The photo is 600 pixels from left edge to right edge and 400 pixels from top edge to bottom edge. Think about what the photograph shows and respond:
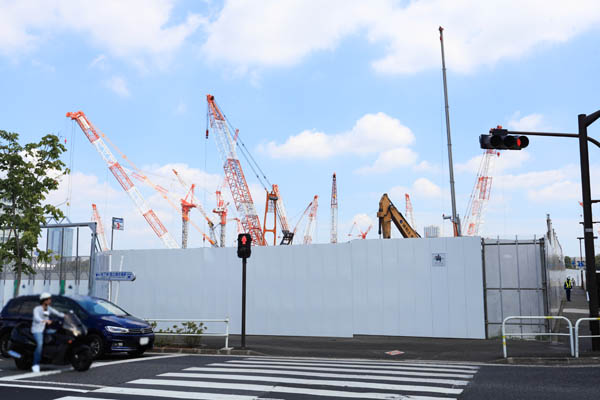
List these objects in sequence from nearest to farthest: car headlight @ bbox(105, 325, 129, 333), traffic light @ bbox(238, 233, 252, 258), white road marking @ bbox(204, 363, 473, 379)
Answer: white road marking @ bbox(204, 363, 473, 379), car headlight @ bbox(105, 325, 129, 333), traffic light @ bbox(238, 233, 252, 258)

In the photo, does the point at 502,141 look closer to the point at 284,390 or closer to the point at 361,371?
the point at 361,371

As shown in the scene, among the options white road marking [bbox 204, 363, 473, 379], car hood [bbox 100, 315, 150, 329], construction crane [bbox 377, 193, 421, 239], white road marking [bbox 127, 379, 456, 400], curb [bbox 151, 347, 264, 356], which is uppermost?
construction crane [bbox 377, 193, 421, 239]

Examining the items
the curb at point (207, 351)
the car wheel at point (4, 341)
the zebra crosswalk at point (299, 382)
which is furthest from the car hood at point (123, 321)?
the zebra crosswalk at point (299, 382)

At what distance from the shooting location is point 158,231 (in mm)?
109375

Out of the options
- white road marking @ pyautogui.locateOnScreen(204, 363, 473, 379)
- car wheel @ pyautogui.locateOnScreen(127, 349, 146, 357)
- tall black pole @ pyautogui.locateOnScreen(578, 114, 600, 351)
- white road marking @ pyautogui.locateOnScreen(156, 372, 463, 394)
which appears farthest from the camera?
tall black pole @ pyautogui.locateOnScreen(578, 114, 600, 351)

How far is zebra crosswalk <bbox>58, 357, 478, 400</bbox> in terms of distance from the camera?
7949 millimetres

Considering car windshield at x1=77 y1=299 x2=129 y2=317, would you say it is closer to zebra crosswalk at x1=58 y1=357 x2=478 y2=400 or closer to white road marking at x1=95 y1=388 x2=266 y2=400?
zebra crosswalk at x1=58 y1=357 x2=478 y2=400

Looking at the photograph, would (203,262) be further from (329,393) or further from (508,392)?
(508,392)

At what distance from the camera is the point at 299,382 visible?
909 cm

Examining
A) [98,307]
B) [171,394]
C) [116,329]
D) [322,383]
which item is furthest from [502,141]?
[98,307]

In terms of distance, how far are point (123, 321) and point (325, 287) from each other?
7.08 metres

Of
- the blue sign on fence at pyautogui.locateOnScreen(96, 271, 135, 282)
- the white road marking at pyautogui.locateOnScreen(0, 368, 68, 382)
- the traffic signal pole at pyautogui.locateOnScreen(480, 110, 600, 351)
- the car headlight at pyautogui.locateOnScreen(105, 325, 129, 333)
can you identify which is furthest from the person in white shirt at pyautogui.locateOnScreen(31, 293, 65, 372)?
the traffic signal pole at pyautogui.locateOnScreen(480, 110, 600, 351)

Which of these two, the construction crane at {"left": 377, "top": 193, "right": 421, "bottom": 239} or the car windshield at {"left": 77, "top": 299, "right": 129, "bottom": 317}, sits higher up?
the construction crane at {"left": 377, "top": 193, "right": 421, "bottom": 239}

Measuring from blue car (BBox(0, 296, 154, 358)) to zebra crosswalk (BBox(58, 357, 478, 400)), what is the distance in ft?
7.64
